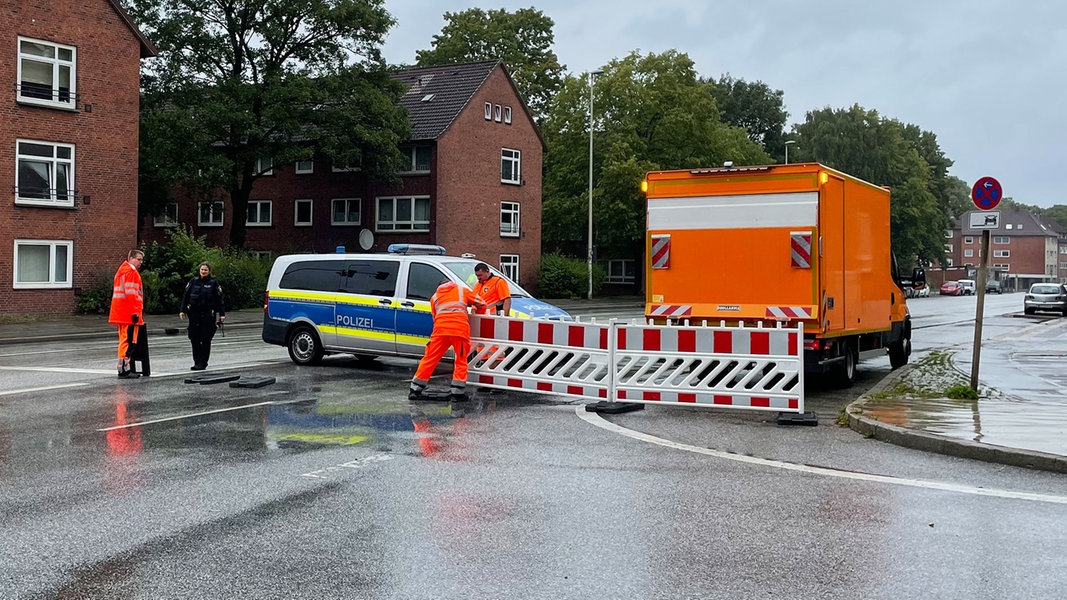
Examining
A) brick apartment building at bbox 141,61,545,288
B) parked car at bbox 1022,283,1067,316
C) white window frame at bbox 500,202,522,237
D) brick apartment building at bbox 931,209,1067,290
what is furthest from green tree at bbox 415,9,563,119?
brick apartment building at bbox 931,209,1067,290

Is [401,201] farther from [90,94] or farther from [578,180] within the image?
[90,94]

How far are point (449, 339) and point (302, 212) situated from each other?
41470 mm

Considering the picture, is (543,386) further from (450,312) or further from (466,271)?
(466,271)

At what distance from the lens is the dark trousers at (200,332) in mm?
15305

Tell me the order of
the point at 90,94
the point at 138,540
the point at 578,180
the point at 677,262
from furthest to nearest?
the point at 578,180, the point at 90,94, the point at 677,262, the point at 138,540

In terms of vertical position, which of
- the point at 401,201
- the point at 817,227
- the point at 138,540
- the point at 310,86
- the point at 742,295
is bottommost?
the point at 138,540

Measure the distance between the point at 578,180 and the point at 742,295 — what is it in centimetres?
4384

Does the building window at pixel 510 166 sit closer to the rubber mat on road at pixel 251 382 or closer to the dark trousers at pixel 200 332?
the dark trousers at pixel 200 332

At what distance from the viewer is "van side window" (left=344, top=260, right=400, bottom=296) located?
51.4ft

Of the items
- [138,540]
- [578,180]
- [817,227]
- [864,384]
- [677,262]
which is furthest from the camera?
[578,180]

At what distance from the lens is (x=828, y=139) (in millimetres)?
79875

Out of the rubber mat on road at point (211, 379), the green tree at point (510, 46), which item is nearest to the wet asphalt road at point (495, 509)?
the rubber mat on road at point (211, 379)

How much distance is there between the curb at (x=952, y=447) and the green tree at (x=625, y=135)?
4437cm

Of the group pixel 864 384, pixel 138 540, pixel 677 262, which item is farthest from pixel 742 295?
pixel 138 540
